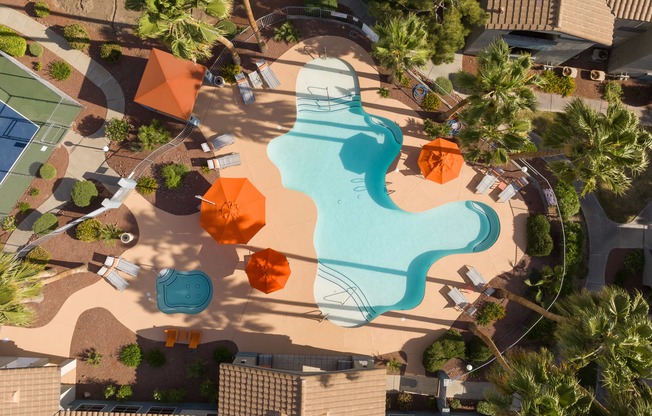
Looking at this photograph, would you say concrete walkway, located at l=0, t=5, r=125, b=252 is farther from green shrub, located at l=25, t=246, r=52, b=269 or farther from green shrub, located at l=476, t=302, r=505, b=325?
green shrub, located at l=476, t=302, r=505, b=325

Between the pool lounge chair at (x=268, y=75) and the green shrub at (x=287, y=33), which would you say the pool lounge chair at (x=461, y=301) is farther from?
the green shrub at (x=287, y=33)

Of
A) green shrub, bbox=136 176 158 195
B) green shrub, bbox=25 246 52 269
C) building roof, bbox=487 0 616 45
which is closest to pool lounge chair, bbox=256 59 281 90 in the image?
green shrub, bbox=136 176 158 195

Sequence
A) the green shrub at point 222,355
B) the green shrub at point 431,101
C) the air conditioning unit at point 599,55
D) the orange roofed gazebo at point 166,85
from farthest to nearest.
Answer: the air conditioning unit at point 599,55
the green shrub at point 431,101
the green shrub at point 222,355
the orange roofed gazebo at point 166,85

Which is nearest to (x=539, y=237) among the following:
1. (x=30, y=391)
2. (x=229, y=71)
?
(x=229, y=71)

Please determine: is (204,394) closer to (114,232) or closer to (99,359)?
(99,359)

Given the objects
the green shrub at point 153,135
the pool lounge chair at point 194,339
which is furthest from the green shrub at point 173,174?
the pool lounge chair at point 194,339

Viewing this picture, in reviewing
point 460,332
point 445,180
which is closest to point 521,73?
point 445,180
